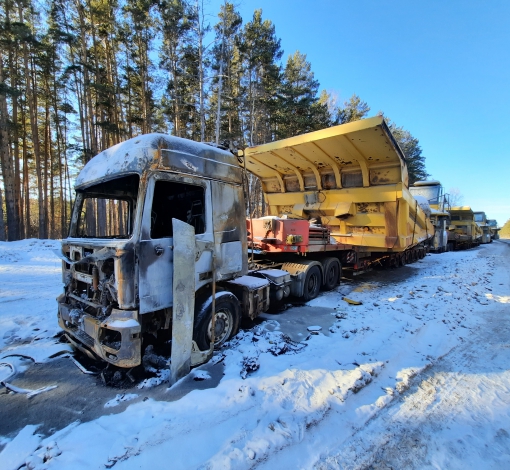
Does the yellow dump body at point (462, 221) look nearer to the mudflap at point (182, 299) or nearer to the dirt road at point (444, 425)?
the dirt road at point (444, 425)

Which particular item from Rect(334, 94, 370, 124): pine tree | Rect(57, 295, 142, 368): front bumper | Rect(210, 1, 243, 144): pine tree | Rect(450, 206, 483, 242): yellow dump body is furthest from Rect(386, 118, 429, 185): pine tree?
Rect(57, 295, 142, 368): front bumper

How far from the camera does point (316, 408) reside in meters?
2.60

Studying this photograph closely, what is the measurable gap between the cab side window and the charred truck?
16 millimetres

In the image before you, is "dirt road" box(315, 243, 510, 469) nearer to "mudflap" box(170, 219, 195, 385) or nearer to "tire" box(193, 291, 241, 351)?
"mudflap" box(170, 219, 195, 385)

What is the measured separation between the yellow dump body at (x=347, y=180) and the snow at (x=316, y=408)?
9.96ft

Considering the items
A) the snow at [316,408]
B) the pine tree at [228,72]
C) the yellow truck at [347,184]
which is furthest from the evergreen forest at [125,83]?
the snow at [316,408]

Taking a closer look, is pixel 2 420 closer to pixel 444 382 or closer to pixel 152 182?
pixel 152 182

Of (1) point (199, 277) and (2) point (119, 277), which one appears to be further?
(1) point (199, 277)

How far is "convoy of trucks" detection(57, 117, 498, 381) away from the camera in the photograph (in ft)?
9.79

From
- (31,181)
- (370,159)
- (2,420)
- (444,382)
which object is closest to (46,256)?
(2,420)

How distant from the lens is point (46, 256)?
442 inches

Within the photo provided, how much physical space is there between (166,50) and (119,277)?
65.7 ft

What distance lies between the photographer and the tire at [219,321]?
3459 mm

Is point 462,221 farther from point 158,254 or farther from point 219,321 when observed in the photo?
point 158,254
